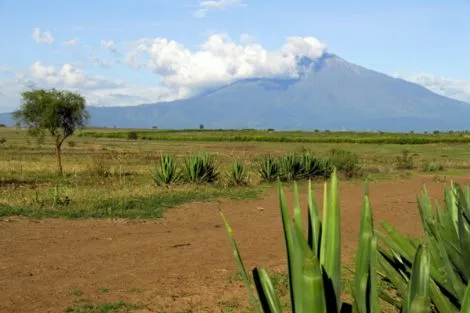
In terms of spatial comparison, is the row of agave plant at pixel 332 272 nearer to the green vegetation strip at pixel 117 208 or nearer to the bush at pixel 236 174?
the green vegetation strip at pixel 117 208

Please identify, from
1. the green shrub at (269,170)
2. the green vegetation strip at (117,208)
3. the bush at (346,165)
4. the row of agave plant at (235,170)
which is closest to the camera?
the green vegetation strip at (117,208)

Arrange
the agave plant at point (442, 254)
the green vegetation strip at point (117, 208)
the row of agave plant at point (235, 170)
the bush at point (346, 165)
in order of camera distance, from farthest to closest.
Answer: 1. the bush at point (346, 165)
2. the row of agave plant at point (235, 170)
3. the green vegetation strip at point (117, 208)
4. the agave plant at point (442, 254)

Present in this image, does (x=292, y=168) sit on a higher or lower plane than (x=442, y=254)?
lower

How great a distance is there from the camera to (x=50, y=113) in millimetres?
25984

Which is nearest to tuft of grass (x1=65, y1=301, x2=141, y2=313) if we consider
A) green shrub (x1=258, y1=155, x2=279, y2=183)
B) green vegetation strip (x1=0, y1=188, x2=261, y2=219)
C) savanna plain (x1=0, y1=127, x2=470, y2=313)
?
savanna plain (x1=0, y1=127, x2=470, y2=313)

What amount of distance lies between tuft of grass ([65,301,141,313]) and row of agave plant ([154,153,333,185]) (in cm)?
1122

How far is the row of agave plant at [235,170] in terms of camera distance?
18359 millimetres

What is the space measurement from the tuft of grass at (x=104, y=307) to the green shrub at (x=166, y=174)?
39.7ft

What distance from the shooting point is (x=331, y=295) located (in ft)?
7.06

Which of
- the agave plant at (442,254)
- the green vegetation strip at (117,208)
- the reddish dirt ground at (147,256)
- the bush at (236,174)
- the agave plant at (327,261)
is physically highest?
the agave plant at (327,261)

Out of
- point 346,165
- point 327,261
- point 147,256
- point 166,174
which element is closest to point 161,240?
point 147,256

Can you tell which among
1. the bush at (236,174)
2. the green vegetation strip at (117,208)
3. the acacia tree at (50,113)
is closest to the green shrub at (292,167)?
the bush at (236,174)

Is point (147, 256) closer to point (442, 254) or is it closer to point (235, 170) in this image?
point (442, 254)

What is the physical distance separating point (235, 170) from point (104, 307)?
41.5 feet
